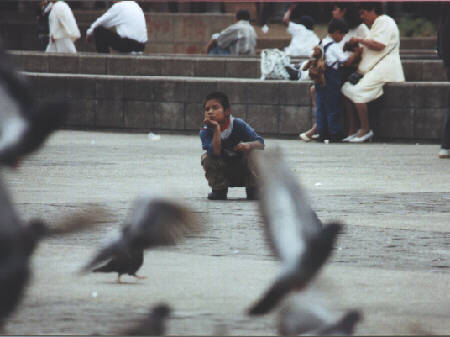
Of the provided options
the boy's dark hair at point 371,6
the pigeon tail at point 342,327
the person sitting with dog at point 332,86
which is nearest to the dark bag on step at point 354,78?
the person sitting with dog at point 332,86

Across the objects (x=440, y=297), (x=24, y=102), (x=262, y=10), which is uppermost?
(x=24, y=102)

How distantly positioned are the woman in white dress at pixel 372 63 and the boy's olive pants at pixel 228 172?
5.19 meters

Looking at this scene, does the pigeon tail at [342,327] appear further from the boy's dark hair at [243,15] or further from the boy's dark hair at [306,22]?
the boy's dark hair at [243,15]

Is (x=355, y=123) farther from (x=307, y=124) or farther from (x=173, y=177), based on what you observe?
(x=173, y=177)

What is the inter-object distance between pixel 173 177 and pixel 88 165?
1.22 metres

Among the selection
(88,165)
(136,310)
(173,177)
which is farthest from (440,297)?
(88,165)

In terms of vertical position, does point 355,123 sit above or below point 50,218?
below

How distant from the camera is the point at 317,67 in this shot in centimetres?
1300

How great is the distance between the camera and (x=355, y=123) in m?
13.7

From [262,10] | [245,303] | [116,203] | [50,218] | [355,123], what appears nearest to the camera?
[245,303]

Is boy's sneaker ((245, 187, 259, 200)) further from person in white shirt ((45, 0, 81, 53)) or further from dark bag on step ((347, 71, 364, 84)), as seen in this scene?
person in white shirt ((45, 0, 81, 53))

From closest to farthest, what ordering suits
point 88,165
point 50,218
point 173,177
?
point 50,218, point 173,177, point 88,165

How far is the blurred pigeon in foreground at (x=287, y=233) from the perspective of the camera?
7.09 ft

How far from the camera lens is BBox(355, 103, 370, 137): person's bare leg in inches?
525
